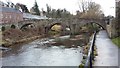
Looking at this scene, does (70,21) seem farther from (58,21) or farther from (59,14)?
(59,14)

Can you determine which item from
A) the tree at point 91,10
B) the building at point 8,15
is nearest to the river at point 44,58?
the building at point 8,15

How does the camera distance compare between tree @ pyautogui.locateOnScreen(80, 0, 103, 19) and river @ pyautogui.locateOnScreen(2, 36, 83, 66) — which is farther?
tree @ pyautogui.locateOnScreen(80, 0, 103, 19)

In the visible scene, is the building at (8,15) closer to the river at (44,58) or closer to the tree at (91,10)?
the tree at (91,10)

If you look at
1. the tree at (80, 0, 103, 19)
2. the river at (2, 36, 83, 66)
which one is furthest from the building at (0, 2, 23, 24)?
the river at (2, 36, 83, 66)

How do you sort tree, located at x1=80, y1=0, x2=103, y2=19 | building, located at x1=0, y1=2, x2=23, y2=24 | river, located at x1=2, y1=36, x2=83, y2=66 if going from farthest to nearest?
tree, located at x1=80, y1=0, x2=103, y2=19, building, located at x1=0, y1=2, x2=23, y2=24, river, located at x1=2, y1=36, x2=83, y2=66

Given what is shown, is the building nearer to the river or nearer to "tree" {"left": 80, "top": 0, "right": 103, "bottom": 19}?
"tree" {"left": 80, "top": 0, "right": 103, "bottom": 19}

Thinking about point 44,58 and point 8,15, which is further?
point 8,15

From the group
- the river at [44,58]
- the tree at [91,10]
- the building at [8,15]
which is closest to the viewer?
the river at [44,58]

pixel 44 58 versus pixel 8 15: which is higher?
pixel 8 15

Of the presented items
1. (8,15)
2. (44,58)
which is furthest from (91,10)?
(44,58)

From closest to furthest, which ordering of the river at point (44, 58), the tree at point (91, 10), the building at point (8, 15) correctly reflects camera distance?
1. the river at point (44, 58)
2. the building at point (8, 15)
3. the tree at point (91, 10)

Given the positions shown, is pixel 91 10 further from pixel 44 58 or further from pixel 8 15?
pixel 44 58

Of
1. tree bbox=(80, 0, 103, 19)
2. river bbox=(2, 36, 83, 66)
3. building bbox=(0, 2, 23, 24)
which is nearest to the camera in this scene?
river bbox=(2, 36, 83, 66)

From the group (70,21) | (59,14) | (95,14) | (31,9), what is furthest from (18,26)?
(31,9)
